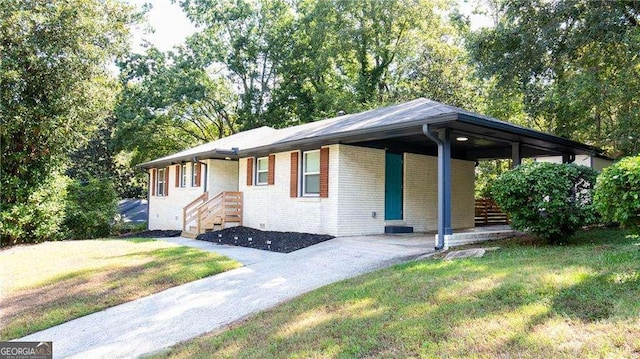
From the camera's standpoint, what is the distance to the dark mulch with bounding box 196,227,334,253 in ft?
35.1

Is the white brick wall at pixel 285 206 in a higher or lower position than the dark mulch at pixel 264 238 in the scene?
higher

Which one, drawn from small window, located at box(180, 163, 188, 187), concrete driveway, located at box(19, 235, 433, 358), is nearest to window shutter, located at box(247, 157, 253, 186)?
small window, located at box(180, 163, 188, 187)

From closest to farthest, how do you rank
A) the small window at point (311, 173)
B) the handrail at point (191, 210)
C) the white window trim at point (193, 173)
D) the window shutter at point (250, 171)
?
the small window at point (311, 173), the window shutter at point (250, 171), the handrail at point (191, 210), the white window trim at point (193, 173)

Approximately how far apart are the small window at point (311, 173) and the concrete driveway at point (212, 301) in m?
2.79

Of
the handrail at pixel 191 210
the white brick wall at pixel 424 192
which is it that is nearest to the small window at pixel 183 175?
the handrail at pixel 191 210

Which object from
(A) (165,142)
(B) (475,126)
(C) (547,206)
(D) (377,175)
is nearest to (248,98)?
(A) (165,142)

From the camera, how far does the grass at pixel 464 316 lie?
3531mm

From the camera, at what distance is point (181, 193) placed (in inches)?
738

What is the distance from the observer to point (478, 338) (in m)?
3.69

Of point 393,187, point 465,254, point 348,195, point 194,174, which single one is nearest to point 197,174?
point 194,174

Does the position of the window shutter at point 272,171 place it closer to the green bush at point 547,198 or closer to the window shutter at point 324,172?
the window shutter at point 324,172

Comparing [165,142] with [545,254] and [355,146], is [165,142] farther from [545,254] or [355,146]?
[545,254]

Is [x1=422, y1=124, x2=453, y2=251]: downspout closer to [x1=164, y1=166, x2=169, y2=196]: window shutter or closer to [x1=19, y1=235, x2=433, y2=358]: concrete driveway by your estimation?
[x1=19, y1=235, x2=433, y2=358]: concrete driveway

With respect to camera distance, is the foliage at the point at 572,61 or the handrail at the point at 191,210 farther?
the handrail at the point at 191,210
